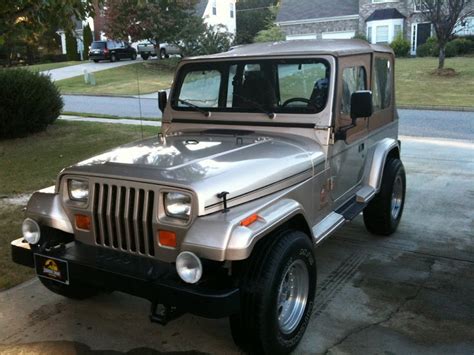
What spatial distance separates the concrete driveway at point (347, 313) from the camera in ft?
11.0

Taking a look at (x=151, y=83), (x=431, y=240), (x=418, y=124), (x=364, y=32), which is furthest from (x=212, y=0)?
(x=431, y=240)

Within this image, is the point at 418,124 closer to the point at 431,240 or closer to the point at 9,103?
the point at 431,240

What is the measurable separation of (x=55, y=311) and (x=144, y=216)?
145 cm

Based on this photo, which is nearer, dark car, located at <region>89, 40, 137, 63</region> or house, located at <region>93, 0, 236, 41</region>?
dark car, located at <region>89, 40, 137, 63</region>

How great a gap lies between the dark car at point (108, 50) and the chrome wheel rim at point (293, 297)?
34.3m

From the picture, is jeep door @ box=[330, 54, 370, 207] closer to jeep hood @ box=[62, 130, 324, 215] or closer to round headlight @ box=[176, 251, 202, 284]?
jeep hood @ box=[62, 130, 324, 215]

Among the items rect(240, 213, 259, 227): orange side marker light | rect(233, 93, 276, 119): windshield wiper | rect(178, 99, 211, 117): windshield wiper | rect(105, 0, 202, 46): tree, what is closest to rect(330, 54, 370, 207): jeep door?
rect(233, 93, 276, 119): windshield wiper

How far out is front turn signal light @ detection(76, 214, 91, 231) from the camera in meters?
3.19

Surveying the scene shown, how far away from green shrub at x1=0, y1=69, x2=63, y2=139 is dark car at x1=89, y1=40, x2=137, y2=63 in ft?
81.5

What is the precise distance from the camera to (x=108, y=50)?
3584cm

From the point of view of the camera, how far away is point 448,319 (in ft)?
11.9

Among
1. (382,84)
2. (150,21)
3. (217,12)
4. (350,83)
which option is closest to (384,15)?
(217,12)

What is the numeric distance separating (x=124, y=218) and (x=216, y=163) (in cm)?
68

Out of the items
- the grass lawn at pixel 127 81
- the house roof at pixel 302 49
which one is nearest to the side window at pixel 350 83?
the house roof at pixel 302 49
